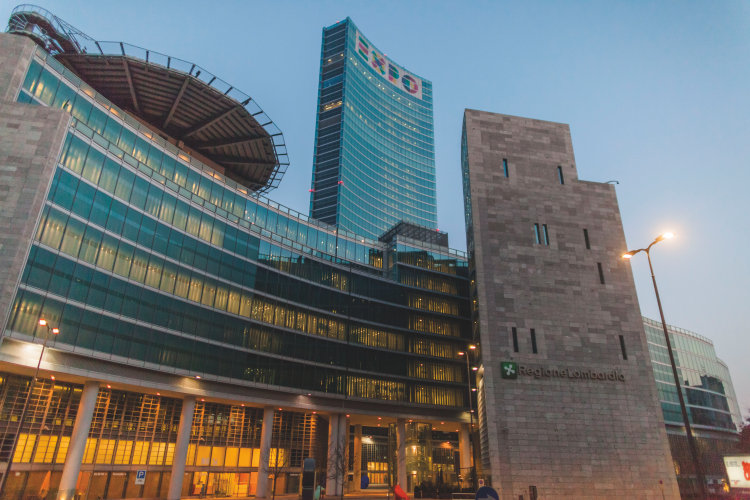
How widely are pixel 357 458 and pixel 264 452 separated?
71.3ft

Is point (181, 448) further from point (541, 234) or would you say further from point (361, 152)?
point (361, 152)

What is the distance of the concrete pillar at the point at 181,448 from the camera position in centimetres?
4866

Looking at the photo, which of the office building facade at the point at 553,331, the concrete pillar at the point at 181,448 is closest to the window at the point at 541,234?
the office building facade at the point at 553,331

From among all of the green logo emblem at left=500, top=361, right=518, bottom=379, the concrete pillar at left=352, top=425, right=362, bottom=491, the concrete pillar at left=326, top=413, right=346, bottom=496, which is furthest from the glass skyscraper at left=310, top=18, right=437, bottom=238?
the green logo emblem at left=500, top=361, right=518, bottom=379

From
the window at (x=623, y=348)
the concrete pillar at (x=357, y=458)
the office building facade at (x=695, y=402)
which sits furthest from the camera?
the office building facade at (x=695, y=402)

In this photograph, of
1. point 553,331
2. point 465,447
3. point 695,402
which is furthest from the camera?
point 695,402

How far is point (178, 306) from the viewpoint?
49.5m

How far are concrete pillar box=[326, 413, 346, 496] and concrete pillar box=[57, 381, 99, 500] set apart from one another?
1114 inches

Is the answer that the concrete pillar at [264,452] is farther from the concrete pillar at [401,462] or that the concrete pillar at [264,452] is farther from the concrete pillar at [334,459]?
the concrete pillar at [401,462]

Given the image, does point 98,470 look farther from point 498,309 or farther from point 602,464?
point 602,464

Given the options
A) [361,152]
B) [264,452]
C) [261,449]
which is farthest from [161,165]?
[361,152]

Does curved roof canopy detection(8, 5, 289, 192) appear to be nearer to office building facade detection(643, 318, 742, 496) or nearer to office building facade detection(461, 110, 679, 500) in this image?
office building facade detection(461, 110, 679, 500)

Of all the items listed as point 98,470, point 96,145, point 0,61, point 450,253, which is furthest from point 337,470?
point 0,61

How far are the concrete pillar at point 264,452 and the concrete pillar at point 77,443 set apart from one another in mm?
19976
